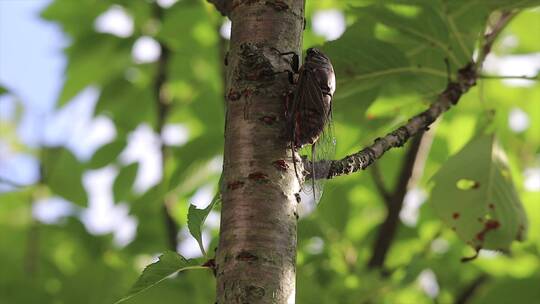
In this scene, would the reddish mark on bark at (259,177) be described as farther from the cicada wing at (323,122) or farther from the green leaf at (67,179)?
the green leaf at (67,179)

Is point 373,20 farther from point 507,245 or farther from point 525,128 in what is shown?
point 525,128

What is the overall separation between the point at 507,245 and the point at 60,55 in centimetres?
212

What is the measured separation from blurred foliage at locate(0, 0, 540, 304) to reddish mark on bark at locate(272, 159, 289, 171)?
0.69 metres

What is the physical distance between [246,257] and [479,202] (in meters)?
1.00

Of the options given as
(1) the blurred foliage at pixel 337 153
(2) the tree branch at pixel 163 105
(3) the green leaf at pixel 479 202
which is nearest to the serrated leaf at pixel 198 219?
(1) the blurred foliage at pixel 337 153

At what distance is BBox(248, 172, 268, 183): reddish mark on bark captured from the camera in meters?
0.96

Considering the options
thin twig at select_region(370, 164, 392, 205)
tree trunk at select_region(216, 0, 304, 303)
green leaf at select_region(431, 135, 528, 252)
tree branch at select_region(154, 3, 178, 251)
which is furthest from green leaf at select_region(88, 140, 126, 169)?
tree trunk at select_region(216, 0, 304, 303)

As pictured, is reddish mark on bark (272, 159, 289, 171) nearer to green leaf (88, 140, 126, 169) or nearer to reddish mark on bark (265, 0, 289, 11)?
reddish mark on bark (265, 0, 289, 11)

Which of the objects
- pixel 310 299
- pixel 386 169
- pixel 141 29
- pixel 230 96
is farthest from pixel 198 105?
pixel 230 96

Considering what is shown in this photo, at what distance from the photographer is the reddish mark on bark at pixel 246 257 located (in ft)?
2.97

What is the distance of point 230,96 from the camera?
1037 millimetres

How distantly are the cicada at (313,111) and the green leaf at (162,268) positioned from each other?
0.70 feet

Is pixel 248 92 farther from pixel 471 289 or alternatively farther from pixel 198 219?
pixel 471 289

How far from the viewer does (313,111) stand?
1103 millimetres
